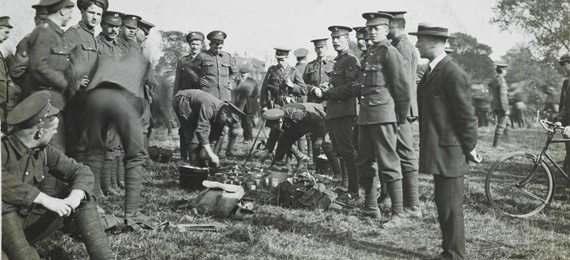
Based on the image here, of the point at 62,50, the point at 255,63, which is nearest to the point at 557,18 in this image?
the point at 62,50

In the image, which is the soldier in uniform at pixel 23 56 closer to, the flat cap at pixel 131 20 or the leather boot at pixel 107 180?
the flat cap at pixel 131 20

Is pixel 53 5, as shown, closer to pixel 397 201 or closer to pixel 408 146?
pixel 397 201

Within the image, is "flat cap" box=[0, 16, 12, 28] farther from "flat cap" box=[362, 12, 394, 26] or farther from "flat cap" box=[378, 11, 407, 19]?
"flat cap" box=[378, 11, 407, 19]

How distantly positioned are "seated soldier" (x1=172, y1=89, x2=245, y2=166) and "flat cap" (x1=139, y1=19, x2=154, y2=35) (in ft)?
3.44

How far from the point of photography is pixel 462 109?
3.62 m

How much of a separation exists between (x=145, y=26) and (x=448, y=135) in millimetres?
3651

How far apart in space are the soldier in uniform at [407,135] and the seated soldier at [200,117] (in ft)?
7.70

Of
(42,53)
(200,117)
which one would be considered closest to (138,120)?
(42,53)

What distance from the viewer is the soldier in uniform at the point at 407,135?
5.32m

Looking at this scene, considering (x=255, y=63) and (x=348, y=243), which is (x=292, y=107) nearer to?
(x=348, y=243)

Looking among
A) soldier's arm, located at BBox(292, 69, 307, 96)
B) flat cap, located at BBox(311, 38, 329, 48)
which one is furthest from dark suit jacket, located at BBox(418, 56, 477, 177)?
flat cap, located at BBox(311, 38, 329, 48)

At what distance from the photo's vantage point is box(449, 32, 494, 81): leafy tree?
6.01m

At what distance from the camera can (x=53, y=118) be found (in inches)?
124

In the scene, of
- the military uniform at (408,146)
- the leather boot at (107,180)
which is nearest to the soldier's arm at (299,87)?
the military uniform at (408,146)
